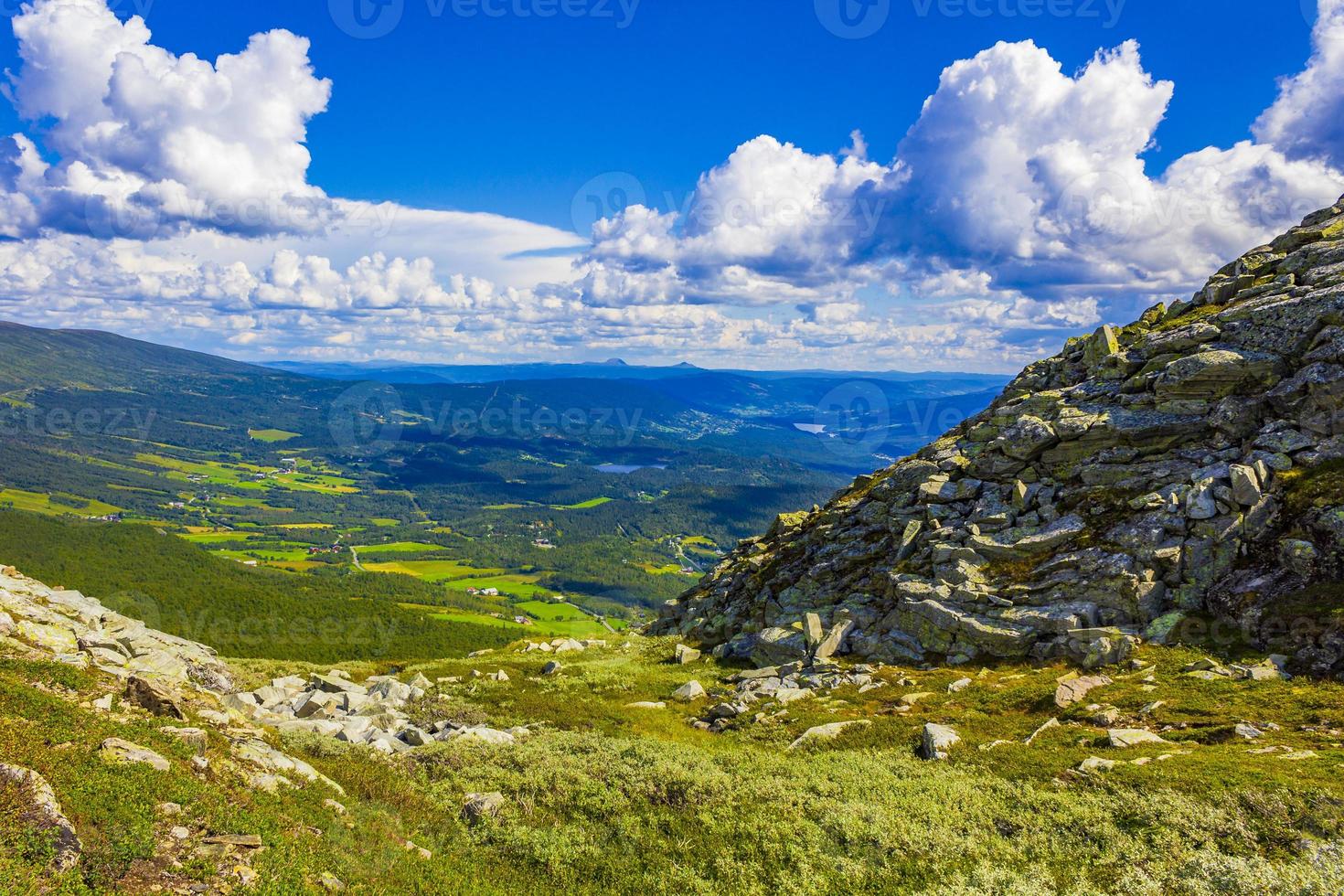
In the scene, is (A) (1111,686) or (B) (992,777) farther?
(A) (1111,686)

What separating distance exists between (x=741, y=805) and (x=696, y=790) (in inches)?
67.1

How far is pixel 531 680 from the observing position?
134 ft

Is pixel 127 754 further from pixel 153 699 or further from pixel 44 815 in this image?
pixel 153 699

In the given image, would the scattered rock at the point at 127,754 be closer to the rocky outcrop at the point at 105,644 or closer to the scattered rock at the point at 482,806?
the rocky outcrop at the point at 105,644

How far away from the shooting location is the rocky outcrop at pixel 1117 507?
2961cm

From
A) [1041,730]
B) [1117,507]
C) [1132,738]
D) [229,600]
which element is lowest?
[229,600]

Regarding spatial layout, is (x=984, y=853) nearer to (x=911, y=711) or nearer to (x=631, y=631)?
(x=911, y=711)

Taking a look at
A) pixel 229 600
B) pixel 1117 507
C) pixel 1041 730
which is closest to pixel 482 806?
pixel 1041 730

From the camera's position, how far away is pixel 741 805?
62.2 feet

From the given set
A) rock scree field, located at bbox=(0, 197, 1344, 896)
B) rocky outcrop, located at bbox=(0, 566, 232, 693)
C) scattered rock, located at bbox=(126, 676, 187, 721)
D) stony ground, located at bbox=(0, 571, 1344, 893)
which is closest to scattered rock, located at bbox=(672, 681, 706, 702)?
rock scree field, located at bbox=(0, 197, 1344, 896)

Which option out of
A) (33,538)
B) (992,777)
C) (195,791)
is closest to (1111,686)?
(992,777)

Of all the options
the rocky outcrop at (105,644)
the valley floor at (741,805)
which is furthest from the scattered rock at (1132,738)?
the rocky outcrop at (105,644)

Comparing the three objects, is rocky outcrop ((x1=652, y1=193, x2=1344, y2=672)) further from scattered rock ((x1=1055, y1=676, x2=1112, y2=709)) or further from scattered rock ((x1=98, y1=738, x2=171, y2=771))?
scattered rock ((x1=98, y1=738, x2=171, y2=771))

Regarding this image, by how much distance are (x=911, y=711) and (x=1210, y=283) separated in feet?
134
